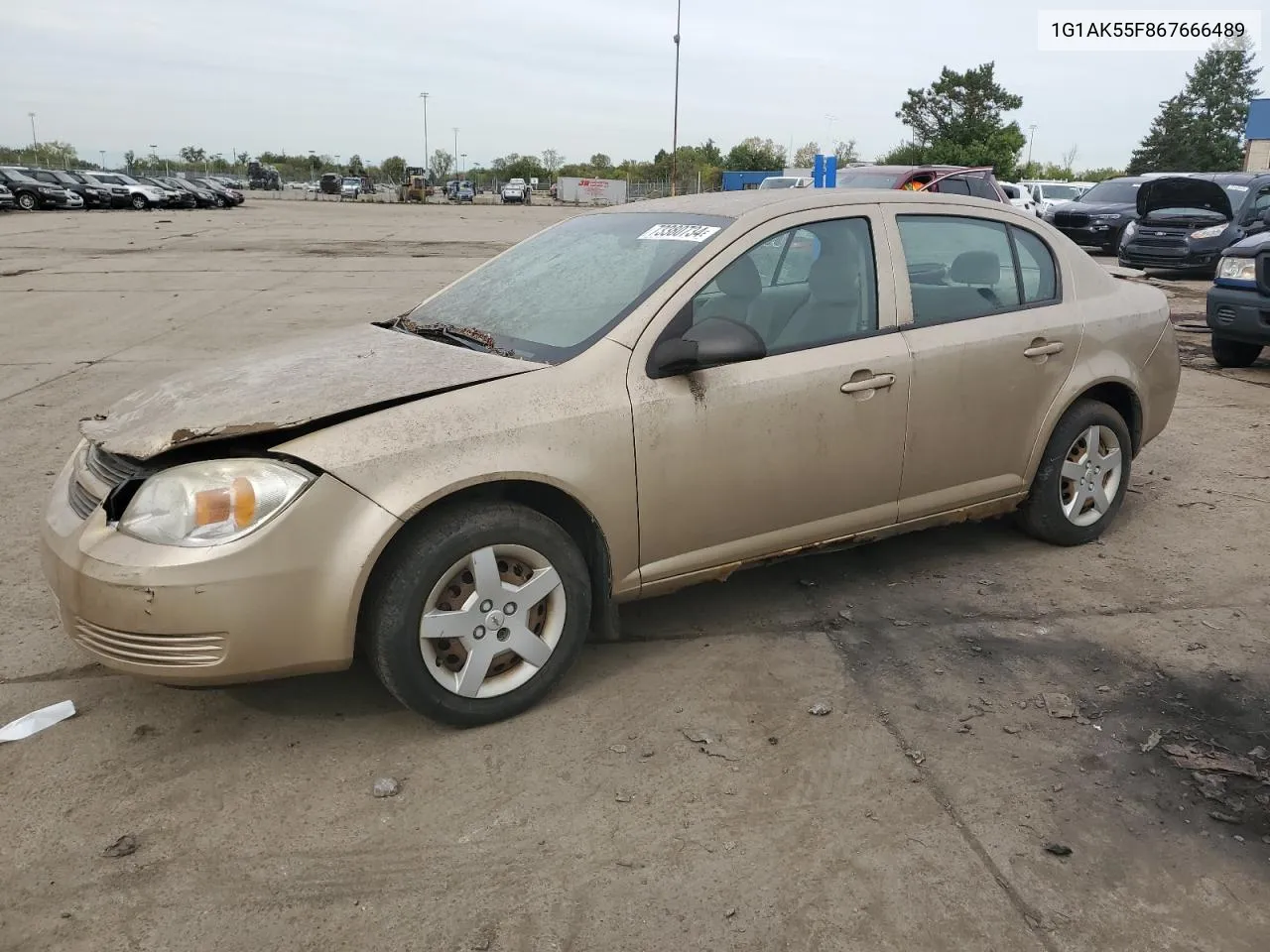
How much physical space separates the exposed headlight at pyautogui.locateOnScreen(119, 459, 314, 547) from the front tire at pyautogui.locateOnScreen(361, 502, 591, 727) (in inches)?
14.7

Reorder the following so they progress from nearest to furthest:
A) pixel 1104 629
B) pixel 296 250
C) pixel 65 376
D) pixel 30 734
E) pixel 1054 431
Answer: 1. pixel 30 734
2. pixel 1104 629
3. pixel 1054 431
4. pixel 65 376
5. pixel 296 250

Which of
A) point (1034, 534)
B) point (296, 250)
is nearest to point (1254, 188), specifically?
point (1034, 534)

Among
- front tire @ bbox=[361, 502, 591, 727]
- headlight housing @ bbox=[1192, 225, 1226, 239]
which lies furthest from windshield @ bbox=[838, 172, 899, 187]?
front tire @ bbox=[361, 502, 591, 727]

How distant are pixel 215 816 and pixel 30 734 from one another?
83 cm

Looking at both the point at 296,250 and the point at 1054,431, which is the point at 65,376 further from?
the point at 296,250

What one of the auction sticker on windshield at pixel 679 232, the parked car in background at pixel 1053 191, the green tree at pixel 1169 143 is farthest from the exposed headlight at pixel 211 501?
the green tree at pixel 1169 143

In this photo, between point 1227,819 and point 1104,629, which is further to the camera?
point 1104,629

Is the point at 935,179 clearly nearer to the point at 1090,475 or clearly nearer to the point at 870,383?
the point at 1090,475

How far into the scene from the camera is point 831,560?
467 centimetres

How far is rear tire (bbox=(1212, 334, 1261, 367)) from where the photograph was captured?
9352 mm

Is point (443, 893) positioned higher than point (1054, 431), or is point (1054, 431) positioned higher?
point (1054, 431)

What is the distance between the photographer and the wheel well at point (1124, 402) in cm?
474

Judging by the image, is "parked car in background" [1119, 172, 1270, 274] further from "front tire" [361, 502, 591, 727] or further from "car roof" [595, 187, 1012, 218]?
"front tire" [361, 502, 591, 727]

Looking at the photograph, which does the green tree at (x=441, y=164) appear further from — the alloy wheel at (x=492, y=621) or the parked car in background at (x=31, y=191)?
the alloy wheel at (x=492, y=621)
